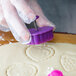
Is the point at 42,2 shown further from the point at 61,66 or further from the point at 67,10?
the point at 61,66

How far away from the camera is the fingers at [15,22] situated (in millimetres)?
750

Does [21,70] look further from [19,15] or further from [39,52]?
[19,15]

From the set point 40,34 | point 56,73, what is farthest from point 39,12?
point 56,73

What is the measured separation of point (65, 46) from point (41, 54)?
15 centimetres

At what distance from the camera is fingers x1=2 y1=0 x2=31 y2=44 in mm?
750

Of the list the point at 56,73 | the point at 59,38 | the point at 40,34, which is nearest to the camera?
the point at 56,73

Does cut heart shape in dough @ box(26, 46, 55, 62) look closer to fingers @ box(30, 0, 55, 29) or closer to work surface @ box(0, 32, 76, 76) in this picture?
work surface @ box(0, 32, 76, 76)

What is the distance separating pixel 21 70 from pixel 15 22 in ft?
0.74

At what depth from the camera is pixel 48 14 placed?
3.28 ft

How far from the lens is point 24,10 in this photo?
28.4 inches

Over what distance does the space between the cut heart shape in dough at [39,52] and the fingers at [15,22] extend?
105mm

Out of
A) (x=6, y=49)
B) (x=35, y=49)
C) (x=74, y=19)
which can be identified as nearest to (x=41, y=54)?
(x=35, y=49)

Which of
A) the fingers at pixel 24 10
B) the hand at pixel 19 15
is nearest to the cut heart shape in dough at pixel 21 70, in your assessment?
the hand at pixel 19 15

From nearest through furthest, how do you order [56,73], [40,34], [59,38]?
1. [56,73]
2. [40,34]
3. [59,38]
